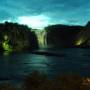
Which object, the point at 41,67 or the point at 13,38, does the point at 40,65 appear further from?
the point at 13,38

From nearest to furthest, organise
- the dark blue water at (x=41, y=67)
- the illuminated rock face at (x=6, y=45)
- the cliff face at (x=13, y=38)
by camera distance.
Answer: the dark blue water at (x=41, y=67), the illuminated rock face at (x=6, y=45), the cliff face at (x=13, y=38)

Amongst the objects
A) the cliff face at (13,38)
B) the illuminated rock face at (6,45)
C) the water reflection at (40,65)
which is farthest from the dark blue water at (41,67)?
the cliff face at (13,38)

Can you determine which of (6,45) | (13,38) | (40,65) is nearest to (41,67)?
(40,65)

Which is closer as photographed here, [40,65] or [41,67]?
[41,67]

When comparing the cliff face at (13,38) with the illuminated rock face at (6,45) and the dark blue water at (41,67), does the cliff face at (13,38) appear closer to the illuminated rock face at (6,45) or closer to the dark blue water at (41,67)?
the illuminated rock face at (6,45)

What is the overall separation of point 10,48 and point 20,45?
9.71m

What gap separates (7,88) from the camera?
14031 millimetres

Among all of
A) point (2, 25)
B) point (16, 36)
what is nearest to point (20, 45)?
point (16, 36)

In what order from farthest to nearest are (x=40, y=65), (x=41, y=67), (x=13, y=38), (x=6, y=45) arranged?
(x=13, y=38) < (x=6, y=45) < (x=40, y=65) < (x=41, y=67)

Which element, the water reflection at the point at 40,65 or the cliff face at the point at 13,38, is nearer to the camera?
the water reflection at the point at 40,65

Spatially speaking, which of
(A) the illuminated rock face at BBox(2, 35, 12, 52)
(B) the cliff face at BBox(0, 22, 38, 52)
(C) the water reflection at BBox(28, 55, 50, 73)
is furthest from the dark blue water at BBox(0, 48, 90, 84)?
(B) the cliff face at BBox(0, 22, 38, 52)

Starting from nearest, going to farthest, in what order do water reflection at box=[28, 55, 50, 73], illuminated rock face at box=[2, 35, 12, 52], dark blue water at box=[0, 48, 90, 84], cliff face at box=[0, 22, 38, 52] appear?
dark blue water at box=[0, 48, 90, 84] → water reflection at box=[28, 55, 50, 73] → illuminated rock face at box=[2, 35, 12, 52] → cliff face at box=[0, 22, 38, 52]

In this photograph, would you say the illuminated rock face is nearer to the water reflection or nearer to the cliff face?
the cliff face

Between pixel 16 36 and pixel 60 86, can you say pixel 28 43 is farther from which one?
pixel 60 86
